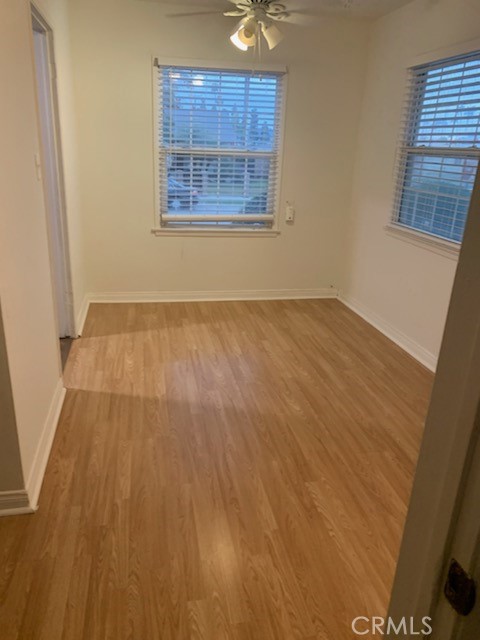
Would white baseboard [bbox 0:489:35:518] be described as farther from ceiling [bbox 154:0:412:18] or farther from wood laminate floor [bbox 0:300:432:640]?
ceiling [bbox 154:0:412:18]

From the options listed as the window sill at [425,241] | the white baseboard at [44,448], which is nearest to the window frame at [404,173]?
the window sill at [425,241]

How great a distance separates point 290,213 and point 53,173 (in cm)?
231

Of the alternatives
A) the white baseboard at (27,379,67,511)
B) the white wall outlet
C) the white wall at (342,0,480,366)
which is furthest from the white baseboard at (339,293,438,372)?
the white baseboard at (27,379,67,511)

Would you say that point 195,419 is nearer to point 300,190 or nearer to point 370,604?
point 370,604

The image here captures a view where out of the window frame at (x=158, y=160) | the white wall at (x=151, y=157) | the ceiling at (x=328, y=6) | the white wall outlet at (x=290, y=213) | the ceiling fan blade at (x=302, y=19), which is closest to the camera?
the ceiling at (x=328, y=6)

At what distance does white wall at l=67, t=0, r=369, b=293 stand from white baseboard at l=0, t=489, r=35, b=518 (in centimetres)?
290

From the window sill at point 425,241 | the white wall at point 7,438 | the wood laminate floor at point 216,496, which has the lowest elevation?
the wood laminate floor at point 216,496

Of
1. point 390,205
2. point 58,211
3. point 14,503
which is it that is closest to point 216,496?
point 14,503

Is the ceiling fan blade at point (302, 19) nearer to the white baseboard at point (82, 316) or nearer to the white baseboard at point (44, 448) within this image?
the white baseboard at point (82, 316)

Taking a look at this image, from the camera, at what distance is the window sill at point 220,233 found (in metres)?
4.62

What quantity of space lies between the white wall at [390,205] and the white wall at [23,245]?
8.63 ft

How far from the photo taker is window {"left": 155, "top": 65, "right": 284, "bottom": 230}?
14.1 ft

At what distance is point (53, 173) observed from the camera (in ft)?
11.1

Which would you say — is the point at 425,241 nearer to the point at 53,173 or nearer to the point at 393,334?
the point at 393,334
